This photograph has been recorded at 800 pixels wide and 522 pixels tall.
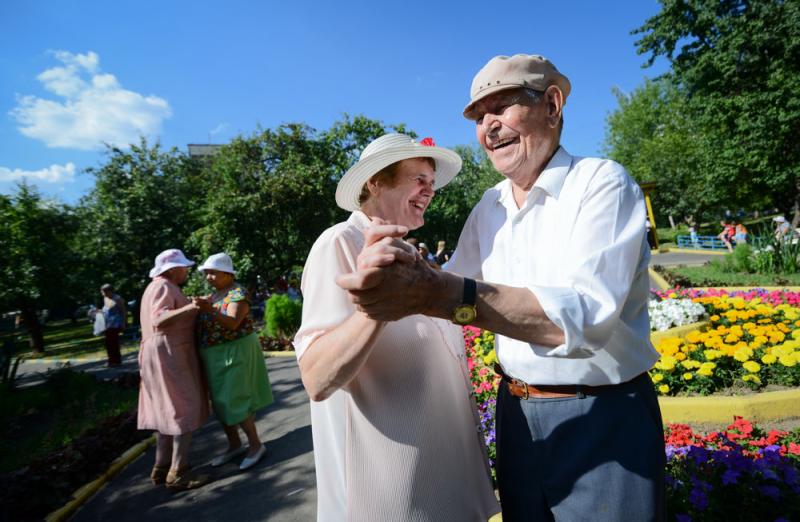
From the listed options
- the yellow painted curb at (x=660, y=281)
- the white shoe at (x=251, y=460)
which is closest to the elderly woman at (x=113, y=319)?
the white shoe at (x=251, y=460)

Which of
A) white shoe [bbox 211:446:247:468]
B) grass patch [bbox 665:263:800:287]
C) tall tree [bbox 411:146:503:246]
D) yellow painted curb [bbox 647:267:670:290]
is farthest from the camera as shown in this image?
tall tree [bbox 411:146:503:246]

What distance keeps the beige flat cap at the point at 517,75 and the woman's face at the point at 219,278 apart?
3608mm

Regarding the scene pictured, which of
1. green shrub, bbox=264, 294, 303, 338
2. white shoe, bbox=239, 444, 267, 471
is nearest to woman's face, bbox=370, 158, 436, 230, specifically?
white shoe, bbox=239, 444, 267, 471

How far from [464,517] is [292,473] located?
301 cm

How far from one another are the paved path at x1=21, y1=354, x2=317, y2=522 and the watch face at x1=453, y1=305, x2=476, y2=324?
308cm

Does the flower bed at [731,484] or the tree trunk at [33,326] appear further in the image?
the tree trunk at [33,326]

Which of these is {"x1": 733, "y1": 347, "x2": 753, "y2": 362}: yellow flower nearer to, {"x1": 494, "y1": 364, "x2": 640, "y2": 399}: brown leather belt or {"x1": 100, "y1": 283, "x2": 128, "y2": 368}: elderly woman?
{"x1": 494, "y1": 364, "x2": 640, "y2": 399}: brown leather belt

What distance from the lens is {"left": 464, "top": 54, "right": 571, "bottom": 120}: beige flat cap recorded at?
1540mm

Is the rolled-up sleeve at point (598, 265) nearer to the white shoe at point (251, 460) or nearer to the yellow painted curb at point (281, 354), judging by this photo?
the white shoe at point (251, 460)

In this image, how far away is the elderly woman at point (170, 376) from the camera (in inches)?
158

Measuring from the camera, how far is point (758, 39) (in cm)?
1809

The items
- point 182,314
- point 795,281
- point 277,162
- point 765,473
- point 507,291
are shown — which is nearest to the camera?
point 507,291

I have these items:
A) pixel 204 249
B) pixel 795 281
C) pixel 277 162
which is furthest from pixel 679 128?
pixel 204 249

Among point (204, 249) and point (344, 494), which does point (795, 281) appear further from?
point (204, 249)
